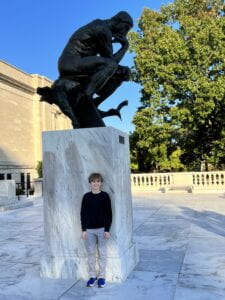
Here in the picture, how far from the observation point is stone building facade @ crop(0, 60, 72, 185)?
32406 millimetres

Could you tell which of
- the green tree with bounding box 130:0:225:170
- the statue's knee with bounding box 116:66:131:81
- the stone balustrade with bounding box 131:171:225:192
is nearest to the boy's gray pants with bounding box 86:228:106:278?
the statue's knee with bounding box 116:66:131:81

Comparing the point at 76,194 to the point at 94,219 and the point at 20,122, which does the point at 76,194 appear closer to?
the point at 94,219

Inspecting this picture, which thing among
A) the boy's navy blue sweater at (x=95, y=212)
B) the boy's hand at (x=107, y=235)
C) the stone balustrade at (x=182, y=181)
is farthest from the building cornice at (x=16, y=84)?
the boy's hand at (x=107, y=235)

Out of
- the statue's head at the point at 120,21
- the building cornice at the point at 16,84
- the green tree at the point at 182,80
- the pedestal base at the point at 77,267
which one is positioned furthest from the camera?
the building cornice at the point at 16,84

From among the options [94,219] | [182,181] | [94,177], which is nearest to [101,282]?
[94,219]

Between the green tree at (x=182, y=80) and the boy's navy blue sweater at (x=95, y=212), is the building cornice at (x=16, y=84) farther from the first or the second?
the boy's navy blue sweater at (x=95, y=212)

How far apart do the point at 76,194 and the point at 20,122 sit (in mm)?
31178

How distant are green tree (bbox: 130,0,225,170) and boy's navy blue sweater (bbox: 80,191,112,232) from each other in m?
19.1

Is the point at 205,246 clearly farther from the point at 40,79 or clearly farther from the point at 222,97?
the point at 40,79

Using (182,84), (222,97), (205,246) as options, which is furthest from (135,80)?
(205,246)

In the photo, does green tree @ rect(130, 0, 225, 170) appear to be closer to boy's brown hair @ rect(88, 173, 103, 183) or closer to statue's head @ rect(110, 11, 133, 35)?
statue's head @ rect(110, 11, 133, 35)

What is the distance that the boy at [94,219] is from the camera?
466 centimetres

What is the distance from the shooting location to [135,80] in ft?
85.6

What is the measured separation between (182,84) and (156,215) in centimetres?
1366
